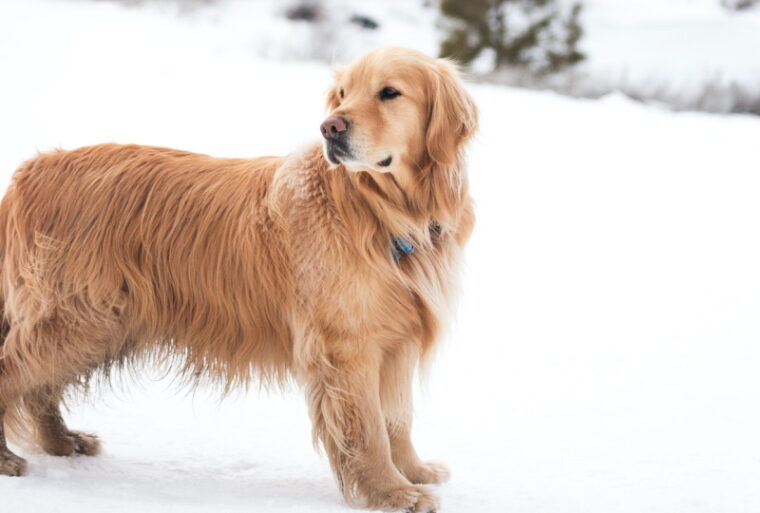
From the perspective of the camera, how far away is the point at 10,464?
3.25 metres

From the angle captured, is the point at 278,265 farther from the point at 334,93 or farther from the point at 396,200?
the point at 334,93

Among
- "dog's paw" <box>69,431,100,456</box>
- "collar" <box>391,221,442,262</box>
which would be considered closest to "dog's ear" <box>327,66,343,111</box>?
"collar" <box>391,221,442,262</box>

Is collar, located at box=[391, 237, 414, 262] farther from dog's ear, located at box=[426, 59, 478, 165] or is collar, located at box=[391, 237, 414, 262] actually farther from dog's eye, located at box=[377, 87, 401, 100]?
dog's eye, located at box=[377, 87, 401, 100]

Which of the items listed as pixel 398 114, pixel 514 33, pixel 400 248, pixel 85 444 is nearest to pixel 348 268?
pixel 400 248

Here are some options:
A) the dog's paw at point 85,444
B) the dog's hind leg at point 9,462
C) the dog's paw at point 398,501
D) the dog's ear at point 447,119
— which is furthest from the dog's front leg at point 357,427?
the dog's hind leg at point 9,462

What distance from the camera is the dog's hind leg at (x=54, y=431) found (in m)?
3.45

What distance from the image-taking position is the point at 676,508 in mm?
3279

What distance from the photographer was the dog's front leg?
307cm

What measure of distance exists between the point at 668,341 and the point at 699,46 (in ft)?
33.2

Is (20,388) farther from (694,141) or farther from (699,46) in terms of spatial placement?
(699,46)

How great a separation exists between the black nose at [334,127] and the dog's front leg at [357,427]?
753mm

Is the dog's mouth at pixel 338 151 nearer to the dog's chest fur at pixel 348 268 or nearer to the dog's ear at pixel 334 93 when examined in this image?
the dog's chest fur at pixel 348 268

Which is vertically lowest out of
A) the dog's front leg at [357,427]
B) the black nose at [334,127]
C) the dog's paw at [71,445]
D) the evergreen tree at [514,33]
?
the dog's paw at [71,445]

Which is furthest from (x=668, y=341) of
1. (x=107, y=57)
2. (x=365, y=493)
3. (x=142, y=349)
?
(x=107, y=57)
